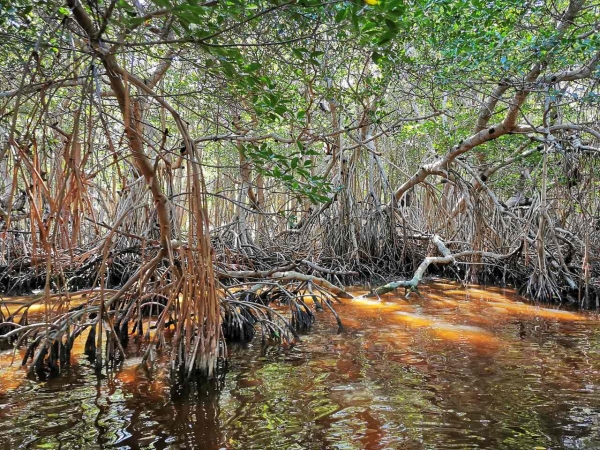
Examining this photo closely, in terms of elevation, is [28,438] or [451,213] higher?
[451,213]

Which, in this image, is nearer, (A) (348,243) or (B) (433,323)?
(B) (433,323)

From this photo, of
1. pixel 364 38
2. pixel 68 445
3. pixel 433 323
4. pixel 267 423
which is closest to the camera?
pixel 68 445

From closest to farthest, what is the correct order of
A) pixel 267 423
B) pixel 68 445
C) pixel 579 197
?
pixel 68 445, pixel 267 423, pixel 579 197

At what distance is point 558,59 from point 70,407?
182 inches

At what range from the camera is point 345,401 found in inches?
96.7

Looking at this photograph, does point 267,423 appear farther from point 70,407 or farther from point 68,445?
point 70,407

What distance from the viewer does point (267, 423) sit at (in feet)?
7.20

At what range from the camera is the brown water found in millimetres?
2035

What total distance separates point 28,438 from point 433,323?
3.27 metres

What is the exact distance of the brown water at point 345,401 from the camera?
204 cm

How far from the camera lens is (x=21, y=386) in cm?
260

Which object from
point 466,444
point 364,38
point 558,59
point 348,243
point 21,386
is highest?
point 558,59

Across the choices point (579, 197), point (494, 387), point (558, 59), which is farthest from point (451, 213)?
point (494, 387)

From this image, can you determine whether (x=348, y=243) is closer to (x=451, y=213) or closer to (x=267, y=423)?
(x=451, y=213)
